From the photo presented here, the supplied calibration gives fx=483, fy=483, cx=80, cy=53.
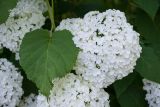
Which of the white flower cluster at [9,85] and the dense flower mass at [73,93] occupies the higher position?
the white flower cluster at [9,85]

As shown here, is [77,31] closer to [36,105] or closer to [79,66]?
[79,66]

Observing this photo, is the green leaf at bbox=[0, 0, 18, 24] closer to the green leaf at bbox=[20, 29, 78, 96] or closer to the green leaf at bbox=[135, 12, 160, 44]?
the green leaf at bbox=[20, 29, 78, 96]

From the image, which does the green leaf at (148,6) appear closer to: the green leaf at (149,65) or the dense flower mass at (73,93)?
the green leaf at (149,65)

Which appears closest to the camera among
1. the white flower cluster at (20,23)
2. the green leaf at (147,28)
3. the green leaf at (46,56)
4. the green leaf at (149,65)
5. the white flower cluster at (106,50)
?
the green leaf at (46,56)

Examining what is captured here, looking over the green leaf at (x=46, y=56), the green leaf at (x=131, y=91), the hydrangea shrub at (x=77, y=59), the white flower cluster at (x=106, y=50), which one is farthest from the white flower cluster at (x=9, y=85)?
the green leaf at (x=131, y=91)

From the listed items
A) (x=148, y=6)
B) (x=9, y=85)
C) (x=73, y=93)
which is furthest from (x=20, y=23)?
(x=148, y=6)

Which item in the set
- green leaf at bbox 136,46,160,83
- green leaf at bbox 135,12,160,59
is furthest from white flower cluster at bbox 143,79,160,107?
green leaf at bbox 135,12,160,59
